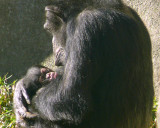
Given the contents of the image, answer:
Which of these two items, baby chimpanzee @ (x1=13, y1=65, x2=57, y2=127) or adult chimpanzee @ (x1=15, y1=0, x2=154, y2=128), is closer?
adult chimpanzee @ (x1=15, y1=0, x2=154, y2=128)

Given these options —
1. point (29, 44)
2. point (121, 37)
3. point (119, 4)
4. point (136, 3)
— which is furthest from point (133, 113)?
point (29, 44)

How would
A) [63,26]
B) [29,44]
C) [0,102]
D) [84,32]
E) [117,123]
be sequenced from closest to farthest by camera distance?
[84,32], [117,123], [63,26], [0,102], [29,44]

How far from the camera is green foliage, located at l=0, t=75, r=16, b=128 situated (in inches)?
179

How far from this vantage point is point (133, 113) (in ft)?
9.97

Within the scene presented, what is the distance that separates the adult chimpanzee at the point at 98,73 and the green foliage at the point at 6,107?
4.87ft

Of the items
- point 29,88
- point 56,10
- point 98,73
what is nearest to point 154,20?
point 56,10

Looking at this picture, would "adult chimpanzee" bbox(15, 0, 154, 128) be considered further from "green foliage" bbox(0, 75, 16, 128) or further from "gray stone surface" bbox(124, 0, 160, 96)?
"gray stone surface" bbox(124, 0, 160, 96)

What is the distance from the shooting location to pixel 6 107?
4.85 metres

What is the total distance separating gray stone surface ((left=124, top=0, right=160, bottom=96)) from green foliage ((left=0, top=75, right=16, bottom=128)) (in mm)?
1986

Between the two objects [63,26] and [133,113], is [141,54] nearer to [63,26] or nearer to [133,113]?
[133,113]

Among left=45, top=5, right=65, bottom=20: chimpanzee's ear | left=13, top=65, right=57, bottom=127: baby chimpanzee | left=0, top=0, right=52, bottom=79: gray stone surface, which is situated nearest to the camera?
left=45, top=5, right=65, bottom=20: chimpanzee's ear

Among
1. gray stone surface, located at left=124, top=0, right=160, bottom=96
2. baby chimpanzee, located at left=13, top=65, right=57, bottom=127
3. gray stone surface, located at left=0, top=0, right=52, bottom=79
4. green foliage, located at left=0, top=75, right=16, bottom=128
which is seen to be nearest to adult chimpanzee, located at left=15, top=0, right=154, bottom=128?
baby chimpanzee, located at left=13, top=65, right=57, bottom=127

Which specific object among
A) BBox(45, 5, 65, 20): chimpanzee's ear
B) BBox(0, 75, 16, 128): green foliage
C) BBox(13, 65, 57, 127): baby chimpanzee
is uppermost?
BBox(45, 5, 65, 20): chimpanzee's ear

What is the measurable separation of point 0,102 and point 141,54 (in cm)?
249
